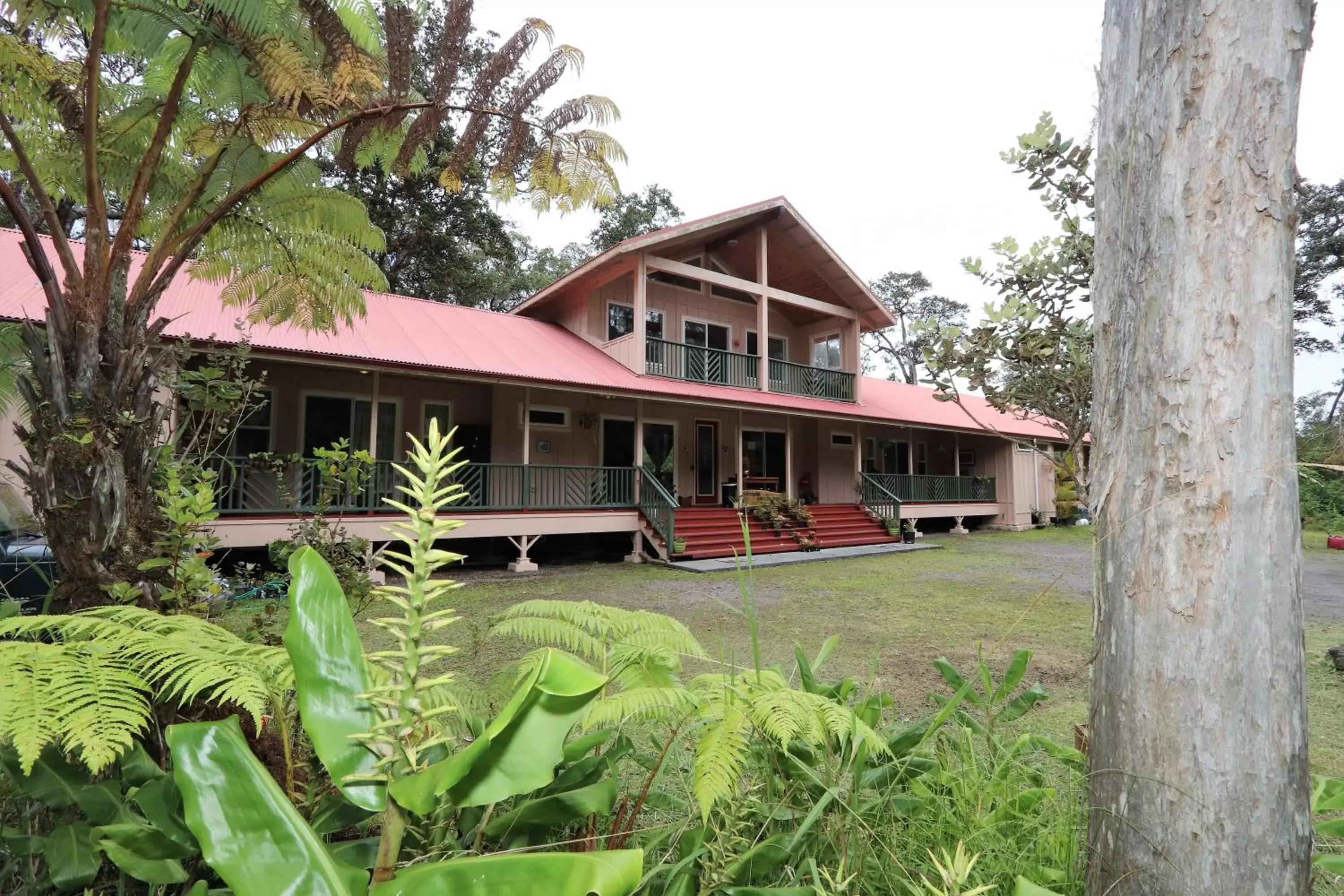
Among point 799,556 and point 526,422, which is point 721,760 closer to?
point 526,422

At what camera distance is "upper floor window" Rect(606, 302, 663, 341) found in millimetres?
14945

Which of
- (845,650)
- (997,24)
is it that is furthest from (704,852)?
(845,650)

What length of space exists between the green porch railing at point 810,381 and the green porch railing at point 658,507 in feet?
17.2

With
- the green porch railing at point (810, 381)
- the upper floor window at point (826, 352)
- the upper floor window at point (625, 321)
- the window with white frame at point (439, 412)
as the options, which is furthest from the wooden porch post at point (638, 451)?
the upper floor window at point (826, 352)

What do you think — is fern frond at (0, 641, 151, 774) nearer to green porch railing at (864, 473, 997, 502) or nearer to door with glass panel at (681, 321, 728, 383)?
door with glass panel at (681, 321, 728, 383)

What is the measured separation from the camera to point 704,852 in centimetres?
128

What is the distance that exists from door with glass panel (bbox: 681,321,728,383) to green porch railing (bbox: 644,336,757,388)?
11 millimetres

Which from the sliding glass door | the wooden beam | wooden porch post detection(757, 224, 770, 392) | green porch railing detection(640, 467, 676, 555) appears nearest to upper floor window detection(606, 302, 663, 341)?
the wooden beam

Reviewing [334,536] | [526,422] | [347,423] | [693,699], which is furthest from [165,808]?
[347,423]

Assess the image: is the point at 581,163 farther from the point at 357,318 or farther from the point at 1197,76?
the point at 357,318

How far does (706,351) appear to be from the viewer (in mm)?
14859

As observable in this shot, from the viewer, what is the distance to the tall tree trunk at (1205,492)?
4.09 feet

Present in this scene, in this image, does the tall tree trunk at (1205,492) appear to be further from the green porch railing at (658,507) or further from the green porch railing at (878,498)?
the green porch railing at (878,498)

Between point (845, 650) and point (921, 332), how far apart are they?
2960 mm
